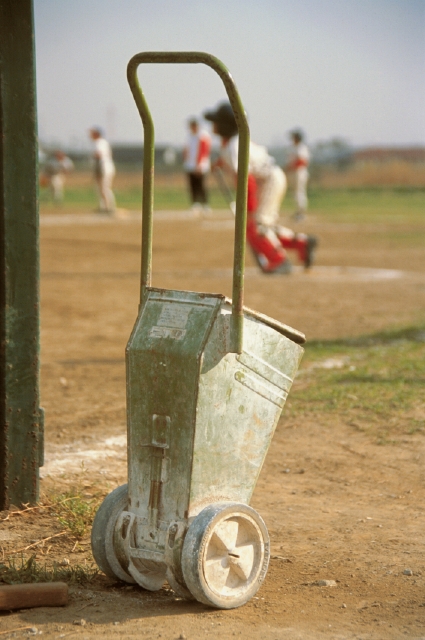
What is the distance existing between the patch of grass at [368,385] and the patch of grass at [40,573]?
2477 millimetres

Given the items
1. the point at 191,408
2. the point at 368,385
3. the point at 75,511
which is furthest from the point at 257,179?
the point at 191,408

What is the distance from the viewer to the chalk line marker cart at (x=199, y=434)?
3504 millimetres

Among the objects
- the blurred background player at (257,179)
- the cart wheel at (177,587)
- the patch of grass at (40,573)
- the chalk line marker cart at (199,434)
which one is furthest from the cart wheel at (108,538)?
the blurred background player at (257,179)

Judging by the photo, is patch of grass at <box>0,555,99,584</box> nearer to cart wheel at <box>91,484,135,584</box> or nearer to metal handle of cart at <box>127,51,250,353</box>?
cart wheel at <box>91,484,135,584</box>

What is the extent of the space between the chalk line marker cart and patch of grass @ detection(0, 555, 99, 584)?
16cm

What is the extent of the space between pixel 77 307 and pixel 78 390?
165 inches

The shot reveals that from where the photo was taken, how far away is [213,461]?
11.8 feet

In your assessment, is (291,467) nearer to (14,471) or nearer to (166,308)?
(14,471)

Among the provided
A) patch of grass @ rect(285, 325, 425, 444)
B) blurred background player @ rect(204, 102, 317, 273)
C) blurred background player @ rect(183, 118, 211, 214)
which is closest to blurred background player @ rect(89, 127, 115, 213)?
blurred background player @ rect(183, 118, 211, 214)

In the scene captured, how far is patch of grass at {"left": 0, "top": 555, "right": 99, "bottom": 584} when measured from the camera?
3826 millimetres

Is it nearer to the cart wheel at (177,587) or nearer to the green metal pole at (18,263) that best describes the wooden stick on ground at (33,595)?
the cart wheel at (177,587)

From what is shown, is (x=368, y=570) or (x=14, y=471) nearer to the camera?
(x=368, y=570)

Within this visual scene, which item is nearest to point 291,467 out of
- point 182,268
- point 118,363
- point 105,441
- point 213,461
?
point 105,441

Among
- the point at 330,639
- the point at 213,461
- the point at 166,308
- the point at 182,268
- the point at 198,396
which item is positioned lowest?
the point at 182,268
